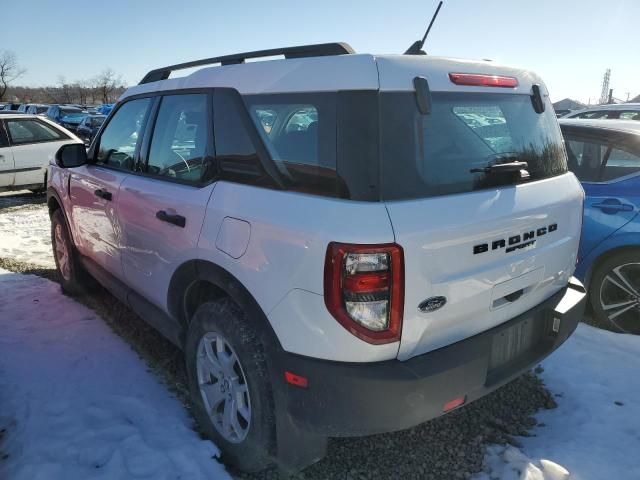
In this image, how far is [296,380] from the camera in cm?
190

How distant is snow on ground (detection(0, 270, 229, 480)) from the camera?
2357mm

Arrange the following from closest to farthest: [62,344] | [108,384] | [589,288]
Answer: [108,384]
[62,344]
[589,288]

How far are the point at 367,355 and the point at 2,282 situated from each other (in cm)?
456

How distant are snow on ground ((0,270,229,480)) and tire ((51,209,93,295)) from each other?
0.50 m

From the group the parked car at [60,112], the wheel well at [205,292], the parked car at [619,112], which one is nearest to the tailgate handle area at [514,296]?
the wheel well at [205,292]

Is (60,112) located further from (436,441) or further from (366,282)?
(366,282)

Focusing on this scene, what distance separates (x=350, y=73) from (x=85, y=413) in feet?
7.65

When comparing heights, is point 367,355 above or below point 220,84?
below

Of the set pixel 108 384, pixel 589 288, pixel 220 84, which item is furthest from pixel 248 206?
pixel 589 288

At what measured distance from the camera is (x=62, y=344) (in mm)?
3592

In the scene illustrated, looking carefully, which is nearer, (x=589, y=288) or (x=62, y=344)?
(x=62, y=344)

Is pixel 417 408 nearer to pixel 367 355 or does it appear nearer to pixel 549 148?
pixel 367 355

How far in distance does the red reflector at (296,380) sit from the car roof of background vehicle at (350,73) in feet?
3.67

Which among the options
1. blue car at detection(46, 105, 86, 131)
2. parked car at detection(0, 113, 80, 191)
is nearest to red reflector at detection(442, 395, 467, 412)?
parked car at detection(0, 113, 80, 191)
